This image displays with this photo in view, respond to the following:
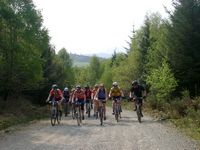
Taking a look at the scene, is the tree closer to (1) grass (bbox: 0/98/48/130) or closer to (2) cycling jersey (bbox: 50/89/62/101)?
(1) grass (bbox: 0/98/48/130)

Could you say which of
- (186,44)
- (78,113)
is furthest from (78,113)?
(186,44)

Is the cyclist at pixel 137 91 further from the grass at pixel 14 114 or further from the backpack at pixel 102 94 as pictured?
the grass at pixel 14 114

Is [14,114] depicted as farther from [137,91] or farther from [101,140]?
[101,140]

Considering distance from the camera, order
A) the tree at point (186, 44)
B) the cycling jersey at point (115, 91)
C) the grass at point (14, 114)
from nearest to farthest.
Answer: the cycling jersey at point (115, 91)
the grass at point (14, 114)
the tree at point (186, 44)

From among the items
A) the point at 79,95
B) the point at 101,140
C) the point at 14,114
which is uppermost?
the point at 79,95

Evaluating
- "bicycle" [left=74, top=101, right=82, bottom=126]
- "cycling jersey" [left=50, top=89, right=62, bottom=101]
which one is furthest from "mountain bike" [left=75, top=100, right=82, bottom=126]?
"cycling jersey" [left=50, top=89, right=62, bottom=101]

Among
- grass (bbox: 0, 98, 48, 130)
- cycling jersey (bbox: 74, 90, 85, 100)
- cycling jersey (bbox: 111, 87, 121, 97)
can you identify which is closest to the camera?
cycling jersey (bbox: 74, 90, 85, 100)

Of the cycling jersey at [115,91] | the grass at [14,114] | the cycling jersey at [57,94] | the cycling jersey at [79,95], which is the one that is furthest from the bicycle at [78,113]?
the grass at [14,114]

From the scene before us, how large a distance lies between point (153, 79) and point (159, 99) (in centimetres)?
158

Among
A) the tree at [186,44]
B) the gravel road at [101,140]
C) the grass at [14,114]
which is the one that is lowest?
the gravel road at [101,140]

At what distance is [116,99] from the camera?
26.8 metres

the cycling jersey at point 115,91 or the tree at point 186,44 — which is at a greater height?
the tree at point 186,44

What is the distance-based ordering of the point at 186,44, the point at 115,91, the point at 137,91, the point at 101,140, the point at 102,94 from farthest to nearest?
the point at 186,44
the point at 115,91
the point at 102,94
the point at 137,91
the point at 101,140

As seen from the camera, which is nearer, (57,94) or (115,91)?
(57,94)
